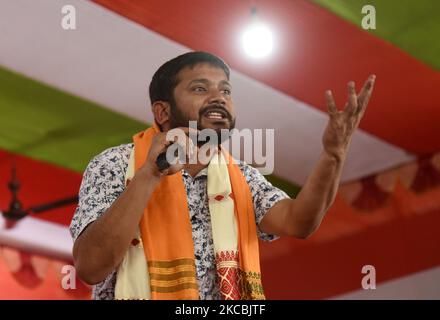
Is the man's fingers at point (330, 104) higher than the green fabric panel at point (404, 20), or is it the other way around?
the green fabric panel at point (404, 20)

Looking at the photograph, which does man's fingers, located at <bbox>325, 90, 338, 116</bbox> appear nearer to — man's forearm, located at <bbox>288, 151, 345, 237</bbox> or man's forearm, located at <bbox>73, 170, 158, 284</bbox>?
man's forearm, located at <bbox>288, 151, 345, 237</bbox>

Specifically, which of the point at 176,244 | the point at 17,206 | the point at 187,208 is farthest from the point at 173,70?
the point at 17,206

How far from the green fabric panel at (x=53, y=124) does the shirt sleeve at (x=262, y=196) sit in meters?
2.76

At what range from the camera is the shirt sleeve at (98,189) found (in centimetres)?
195

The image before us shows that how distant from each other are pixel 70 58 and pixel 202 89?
2.61 m

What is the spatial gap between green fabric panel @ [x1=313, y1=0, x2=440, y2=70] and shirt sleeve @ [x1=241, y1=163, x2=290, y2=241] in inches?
79.9

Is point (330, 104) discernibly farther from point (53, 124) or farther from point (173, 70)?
point (53, 124)

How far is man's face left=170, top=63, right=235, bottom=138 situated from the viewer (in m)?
2.03

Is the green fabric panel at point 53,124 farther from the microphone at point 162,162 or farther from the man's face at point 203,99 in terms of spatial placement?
the microphone at point 162,162

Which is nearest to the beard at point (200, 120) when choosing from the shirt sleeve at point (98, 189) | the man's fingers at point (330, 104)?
the shirt sleeve at point (98, 189)

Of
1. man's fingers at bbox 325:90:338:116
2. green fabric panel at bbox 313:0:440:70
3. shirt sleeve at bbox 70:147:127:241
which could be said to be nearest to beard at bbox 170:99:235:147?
shirt sleeve at bbox 70:147:127:241

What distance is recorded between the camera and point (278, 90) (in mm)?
4910
